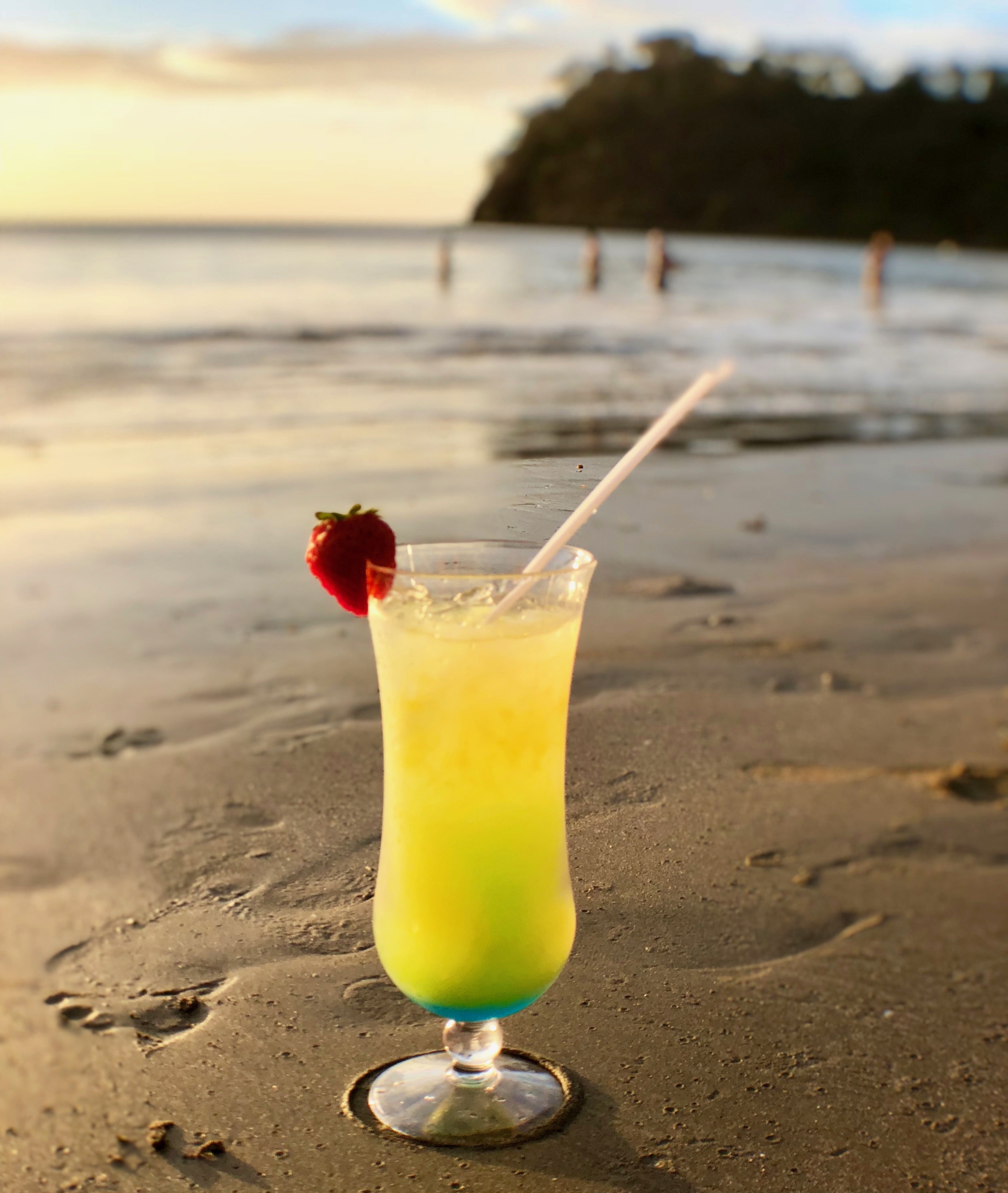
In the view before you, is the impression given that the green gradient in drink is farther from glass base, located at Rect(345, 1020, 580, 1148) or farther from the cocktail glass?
glass base, located at Rect(345, 1020, 580, 1148)

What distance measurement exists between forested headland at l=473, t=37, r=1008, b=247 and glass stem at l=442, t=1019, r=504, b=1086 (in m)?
103

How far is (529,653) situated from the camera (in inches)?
61.1

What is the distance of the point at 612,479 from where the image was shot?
57.6 inches

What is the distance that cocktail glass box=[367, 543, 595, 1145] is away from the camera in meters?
1.54

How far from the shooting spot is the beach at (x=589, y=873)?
181 cm

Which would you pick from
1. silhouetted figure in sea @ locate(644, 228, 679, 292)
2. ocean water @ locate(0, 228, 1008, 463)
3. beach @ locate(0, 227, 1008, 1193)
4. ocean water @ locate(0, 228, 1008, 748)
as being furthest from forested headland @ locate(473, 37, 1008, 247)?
beach @ locate(0, 227, 1008, 1193)

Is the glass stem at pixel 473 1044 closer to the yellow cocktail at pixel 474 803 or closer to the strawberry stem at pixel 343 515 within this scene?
the yellow cocktail at pixel 474 803

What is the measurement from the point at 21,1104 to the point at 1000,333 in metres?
23.4

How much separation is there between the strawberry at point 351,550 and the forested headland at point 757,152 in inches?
4050

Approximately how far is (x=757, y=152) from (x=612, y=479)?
4308 inches

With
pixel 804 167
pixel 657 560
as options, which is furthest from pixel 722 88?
pixel 657 560

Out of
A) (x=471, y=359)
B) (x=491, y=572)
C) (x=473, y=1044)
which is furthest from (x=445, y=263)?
(x=473, y=1044)

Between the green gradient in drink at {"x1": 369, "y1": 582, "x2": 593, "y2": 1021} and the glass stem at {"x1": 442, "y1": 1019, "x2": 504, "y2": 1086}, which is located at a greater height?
the green gradient in drink at {"x1": 369, "y1": 582, "x2": 593, "y2": 1021}

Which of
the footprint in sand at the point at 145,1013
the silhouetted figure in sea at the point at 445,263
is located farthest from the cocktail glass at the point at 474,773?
the silhouetted figure in sea at the point at 445,263
